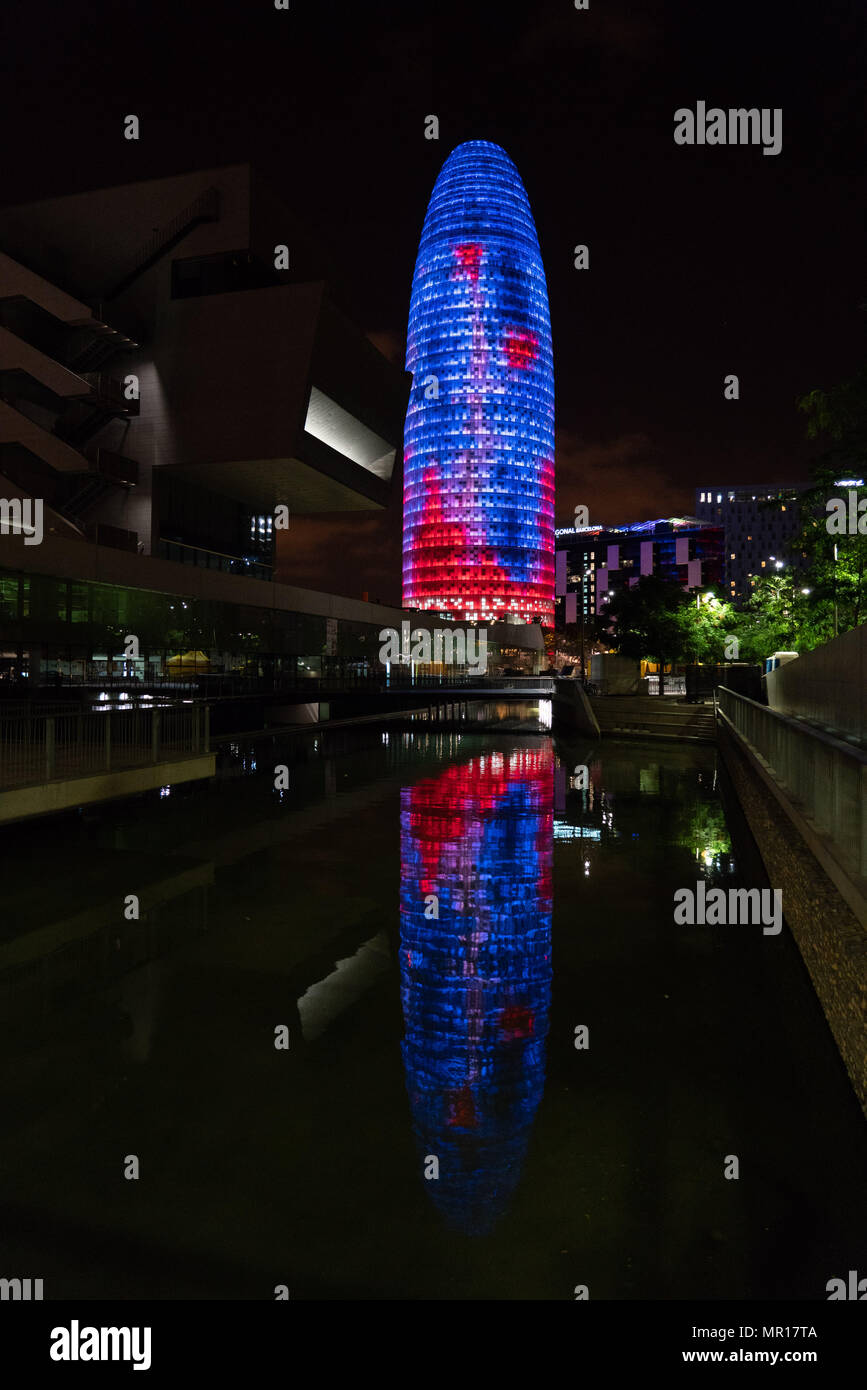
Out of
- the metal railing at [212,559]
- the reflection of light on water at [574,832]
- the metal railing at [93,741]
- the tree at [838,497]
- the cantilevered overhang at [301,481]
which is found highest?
the cantilevered overhang at [301,481]

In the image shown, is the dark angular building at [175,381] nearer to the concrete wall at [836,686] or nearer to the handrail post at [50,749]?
the handrail post at [50,749]

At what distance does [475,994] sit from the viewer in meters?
8.38

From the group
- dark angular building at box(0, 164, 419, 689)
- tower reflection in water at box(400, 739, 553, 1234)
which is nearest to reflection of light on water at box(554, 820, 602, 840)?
tower reflection in water at box(400, 739, 553, 1234)

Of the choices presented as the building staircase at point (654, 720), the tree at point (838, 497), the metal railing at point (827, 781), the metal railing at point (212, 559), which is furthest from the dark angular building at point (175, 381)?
the metal railing at point (827, 781)

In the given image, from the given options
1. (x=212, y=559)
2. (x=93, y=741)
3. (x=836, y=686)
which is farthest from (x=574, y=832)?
(x=212, y=559)

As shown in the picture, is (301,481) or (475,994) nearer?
(475,994)

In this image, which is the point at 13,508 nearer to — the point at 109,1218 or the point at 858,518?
the point at 858,518

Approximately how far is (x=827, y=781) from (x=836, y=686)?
4.82 m

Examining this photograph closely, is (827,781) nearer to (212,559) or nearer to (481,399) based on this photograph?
(212,559)

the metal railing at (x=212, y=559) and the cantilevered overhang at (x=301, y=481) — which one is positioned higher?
the cantilevered overhang at (x=301, y=481)

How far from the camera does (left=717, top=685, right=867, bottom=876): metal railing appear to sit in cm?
662

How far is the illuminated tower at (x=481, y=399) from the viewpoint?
567 feet

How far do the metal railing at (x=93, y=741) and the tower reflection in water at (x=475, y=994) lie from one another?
5.73 meters

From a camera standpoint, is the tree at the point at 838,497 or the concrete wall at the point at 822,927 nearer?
the concrete wall at the point at 822,927
